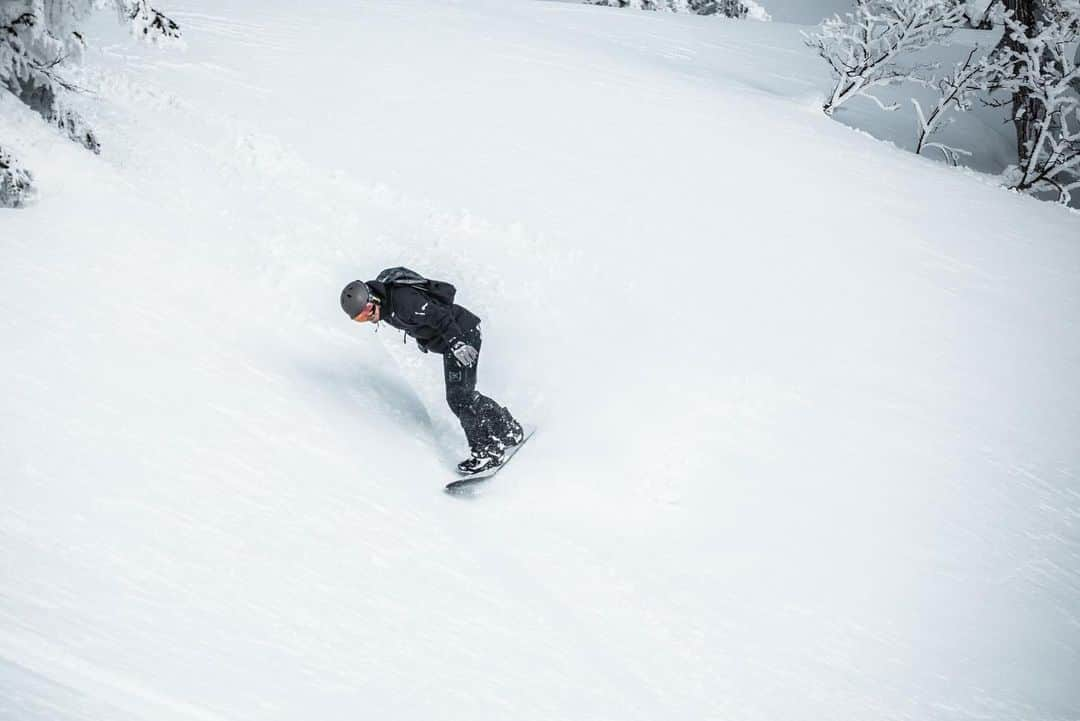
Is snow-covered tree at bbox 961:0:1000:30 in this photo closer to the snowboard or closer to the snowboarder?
the snowboarder

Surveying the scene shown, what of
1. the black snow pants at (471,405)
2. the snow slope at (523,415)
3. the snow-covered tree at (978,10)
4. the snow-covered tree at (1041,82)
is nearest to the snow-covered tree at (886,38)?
the snow-covered tree at (978,10)

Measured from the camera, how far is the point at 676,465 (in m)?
5.29

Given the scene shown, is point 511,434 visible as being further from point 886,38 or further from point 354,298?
point 886,38

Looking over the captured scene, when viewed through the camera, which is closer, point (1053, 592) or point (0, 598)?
point (0, 598)

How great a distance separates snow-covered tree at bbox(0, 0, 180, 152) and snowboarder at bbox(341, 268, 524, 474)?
3.73m

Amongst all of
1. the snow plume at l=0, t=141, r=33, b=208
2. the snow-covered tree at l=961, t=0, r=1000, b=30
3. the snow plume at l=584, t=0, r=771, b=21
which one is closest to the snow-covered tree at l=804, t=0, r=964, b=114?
the snow-covered tree at l=961, t=0, r=1000, b=30

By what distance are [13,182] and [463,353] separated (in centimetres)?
406

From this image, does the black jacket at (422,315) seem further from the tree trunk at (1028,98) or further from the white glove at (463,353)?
the tree trunk at (1028,98)

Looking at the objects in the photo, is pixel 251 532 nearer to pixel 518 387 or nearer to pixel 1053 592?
pixel 518 387

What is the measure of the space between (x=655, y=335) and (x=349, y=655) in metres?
4.37

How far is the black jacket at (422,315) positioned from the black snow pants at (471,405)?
103mm

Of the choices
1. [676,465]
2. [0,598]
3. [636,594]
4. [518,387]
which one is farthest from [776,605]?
[0,598]

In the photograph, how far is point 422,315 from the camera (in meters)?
5.09

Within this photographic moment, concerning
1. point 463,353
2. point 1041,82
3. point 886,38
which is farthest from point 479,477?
point 1041,82
